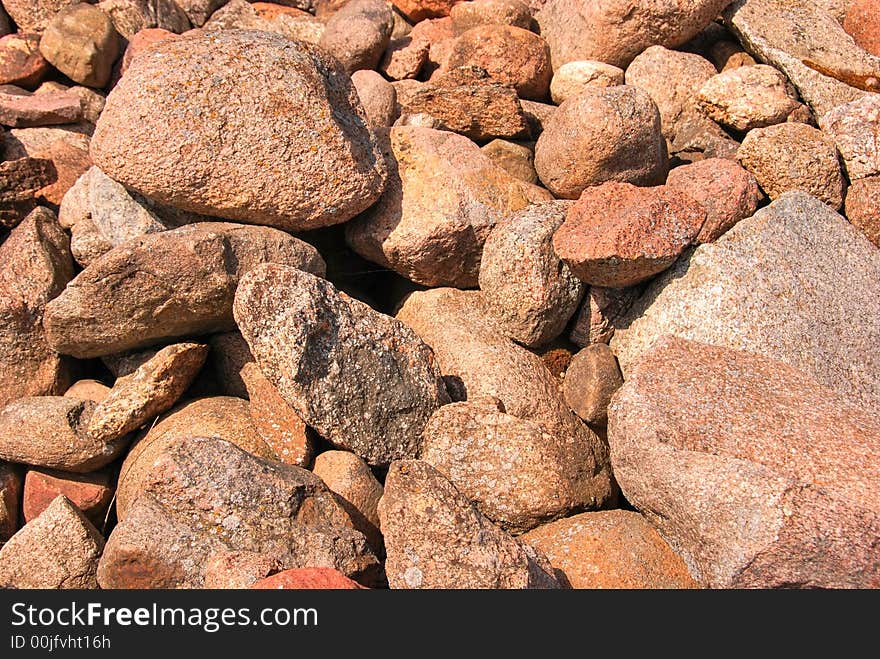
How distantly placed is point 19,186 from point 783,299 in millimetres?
4525

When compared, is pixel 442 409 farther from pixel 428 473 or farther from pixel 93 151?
pixel 93 151

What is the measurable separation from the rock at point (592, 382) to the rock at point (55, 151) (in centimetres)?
343

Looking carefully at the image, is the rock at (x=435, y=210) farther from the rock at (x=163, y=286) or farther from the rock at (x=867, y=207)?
the rock at (x=867, y=207)

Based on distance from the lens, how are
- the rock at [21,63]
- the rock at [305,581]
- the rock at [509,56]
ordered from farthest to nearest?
the rock at [21,63], the rock at [509,56], the rock at [305,581]

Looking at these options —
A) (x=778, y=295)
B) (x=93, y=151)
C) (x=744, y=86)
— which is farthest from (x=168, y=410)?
(x=744, y=86)

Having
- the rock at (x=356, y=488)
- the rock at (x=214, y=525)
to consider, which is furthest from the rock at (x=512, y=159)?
the rock at (x=214, y=525)

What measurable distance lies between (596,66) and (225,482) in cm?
366

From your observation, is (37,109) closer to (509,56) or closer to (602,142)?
(509,56)

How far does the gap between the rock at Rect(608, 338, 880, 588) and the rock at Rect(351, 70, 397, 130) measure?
233 centimetres

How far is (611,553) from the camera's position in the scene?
3.53m

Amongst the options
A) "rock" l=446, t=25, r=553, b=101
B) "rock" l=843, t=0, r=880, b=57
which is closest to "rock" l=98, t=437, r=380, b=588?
"rock" l=446, t=25, r=553, b=101

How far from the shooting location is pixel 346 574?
11.0 feet

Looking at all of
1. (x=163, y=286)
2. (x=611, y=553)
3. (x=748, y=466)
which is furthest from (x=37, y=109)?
(x=748, y=466)

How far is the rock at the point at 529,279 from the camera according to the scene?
425 cm
